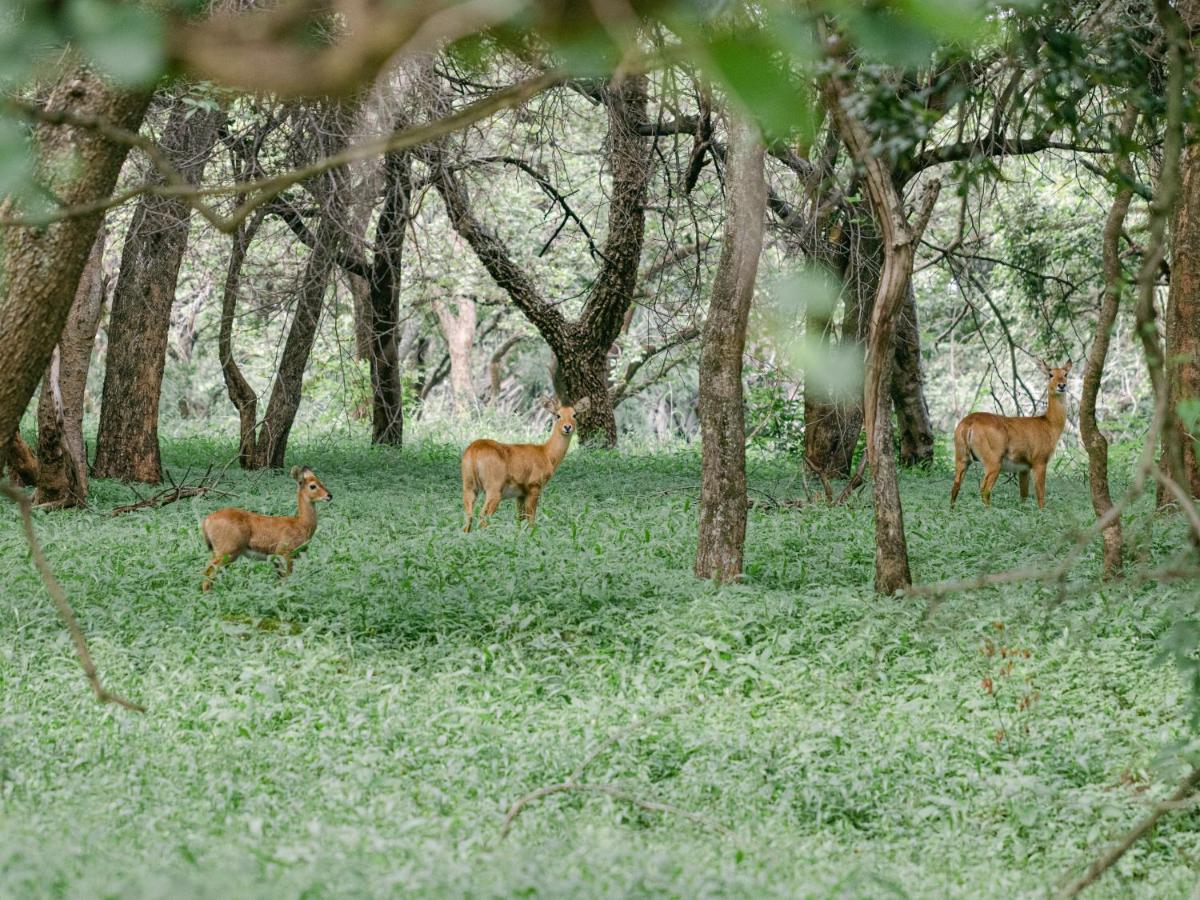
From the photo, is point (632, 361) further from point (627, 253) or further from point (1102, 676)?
point (1102, 676)

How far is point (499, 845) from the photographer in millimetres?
4570

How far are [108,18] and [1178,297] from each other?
34.9ft

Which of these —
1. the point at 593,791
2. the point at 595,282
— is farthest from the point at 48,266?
the point at 595,282

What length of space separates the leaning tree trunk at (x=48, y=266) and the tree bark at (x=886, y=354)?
14.2ft

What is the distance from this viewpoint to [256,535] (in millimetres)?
9516

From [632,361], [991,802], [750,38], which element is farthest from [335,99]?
[632,361]

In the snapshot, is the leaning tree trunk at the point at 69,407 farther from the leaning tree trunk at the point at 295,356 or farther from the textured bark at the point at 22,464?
the leaning tree trunk at the point at 295,356

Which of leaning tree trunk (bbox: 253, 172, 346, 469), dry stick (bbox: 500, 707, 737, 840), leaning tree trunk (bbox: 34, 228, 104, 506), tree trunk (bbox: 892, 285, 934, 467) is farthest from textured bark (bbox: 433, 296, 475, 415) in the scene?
dry stick (bbox: 500, 707, 737, 840)

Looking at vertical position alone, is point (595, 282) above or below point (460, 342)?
below

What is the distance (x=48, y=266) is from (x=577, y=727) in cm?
296

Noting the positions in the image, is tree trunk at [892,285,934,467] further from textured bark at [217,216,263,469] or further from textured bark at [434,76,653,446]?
textured bark at [217,216,263,469]

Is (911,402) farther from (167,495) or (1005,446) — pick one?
(167,495)

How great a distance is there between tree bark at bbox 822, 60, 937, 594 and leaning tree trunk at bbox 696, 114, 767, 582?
81cm

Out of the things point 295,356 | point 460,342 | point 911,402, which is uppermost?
point 460,342
